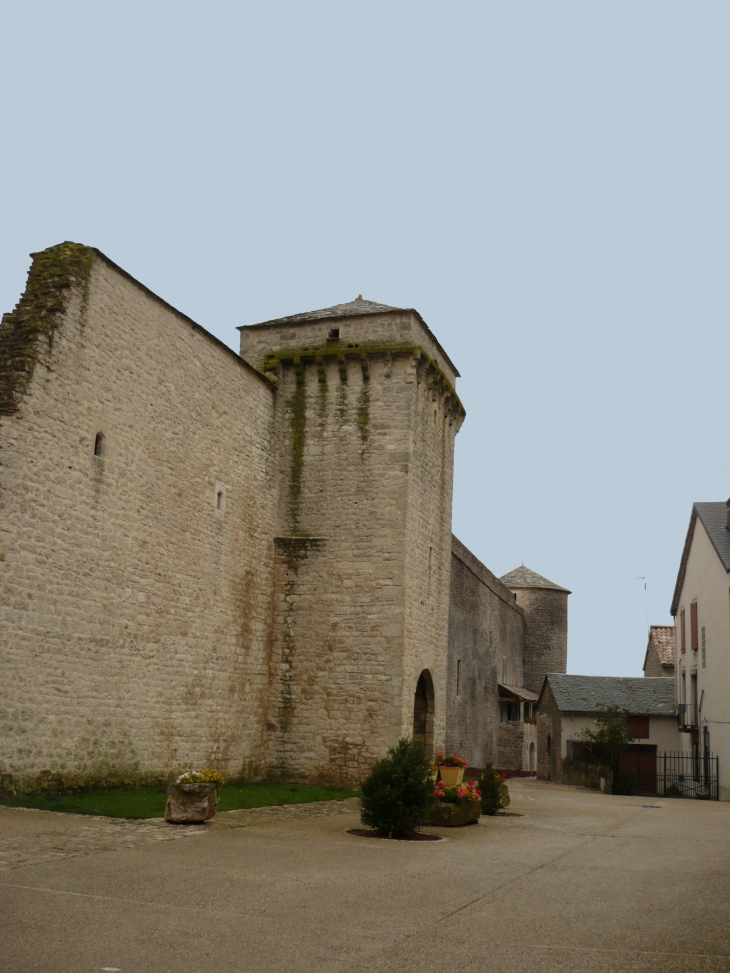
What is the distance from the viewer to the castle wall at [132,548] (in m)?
11.4

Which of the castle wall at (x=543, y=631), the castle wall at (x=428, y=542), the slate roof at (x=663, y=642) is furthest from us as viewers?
the castle wall at (x=543, y=631)

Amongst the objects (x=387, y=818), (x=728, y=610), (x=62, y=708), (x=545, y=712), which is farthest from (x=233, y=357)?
(x=545, y=712)

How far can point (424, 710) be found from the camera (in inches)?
734

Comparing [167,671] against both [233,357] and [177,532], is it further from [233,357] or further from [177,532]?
[233,357]

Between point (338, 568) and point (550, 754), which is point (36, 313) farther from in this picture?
point (550, 754)

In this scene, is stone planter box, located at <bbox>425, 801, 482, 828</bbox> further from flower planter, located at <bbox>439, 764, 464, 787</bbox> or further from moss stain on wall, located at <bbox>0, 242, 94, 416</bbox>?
moss stain on wall, located at <bbox>0, 242, 94, 416</bbox>

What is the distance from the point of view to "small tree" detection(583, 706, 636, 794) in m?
28.7

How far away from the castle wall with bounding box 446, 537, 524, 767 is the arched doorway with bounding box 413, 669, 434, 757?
576cm

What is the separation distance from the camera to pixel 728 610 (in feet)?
75.2

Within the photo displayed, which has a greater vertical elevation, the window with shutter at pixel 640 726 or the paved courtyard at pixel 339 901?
the window with shutter at pixel 640 726

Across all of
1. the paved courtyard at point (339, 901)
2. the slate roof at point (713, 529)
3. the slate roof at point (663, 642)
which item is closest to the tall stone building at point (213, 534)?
the paved courtyard at point (339, 901)

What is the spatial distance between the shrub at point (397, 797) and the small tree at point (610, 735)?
19.0 m

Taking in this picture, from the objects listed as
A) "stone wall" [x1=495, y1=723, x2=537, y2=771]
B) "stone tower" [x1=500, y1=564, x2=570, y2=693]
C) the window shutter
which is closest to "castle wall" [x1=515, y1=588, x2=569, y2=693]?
"stone tower" [x1=500, y1=564, x2=570, y2=693]

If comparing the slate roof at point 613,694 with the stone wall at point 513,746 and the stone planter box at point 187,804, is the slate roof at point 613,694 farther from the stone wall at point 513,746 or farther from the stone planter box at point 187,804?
the stone planter box at point 187,804
